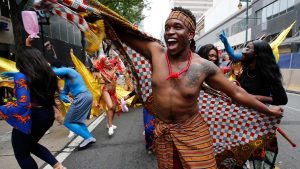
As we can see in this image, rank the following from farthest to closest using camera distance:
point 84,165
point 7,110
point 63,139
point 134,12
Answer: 1. point 134,12
2. point 63,139
3. point 84,165
4. point 7,110

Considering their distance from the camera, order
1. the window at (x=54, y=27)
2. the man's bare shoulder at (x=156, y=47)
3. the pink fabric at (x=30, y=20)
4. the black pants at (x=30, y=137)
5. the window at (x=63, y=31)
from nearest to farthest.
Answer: the man's bare shoulder at (x=156, y=47) < the pink fabric at (x=30, y=20) < the black pants at (x=30, y=137) < the window at (x=54, y=27) < the window at (x=63, y=31)

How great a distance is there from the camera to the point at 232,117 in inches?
113

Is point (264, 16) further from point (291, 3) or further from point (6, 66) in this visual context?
point (6, 66)

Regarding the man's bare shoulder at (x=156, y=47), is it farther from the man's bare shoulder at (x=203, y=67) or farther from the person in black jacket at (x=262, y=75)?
the person in black jacket at (x=262, y=75)

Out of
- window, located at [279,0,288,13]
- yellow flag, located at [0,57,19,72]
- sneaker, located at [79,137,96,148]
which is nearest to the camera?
yellow flag, located at [0,57,19,72]

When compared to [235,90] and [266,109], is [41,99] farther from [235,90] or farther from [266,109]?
[266,109]

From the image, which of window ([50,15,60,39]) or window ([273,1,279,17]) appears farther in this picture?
window ([273,1,279,17])

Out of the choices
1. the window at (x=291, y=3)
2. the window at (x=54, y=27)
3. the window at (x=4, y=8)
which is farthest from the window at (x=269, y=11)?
the window at (x=4, y=8)

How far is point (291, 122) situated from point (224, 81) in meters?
5.97

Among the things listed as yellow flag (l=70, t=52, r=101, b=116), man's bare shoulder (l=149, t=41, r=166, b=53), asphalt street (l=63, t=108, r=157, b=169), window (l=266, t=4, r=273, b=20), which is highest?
window (l=266, t=4, r=273, b=20)

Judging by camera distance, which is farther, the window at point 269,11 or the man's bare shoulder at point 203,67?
the window at point 269,11

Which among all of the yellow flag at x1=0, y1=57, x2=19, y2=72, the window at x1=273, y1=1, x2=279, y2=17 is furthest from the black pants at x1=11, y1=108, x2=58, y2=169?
the window at x1=273, y1=1, x2=279, y2=17

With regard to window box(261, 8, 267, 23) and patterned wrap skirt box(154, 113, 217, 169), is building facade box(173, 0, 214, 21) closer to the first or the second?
window box(261, 8, 267, 23)

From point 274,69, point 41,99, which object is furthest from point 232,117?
point 41,99
